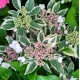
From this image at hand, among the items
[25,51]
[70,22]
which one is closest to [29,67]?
[25,51]

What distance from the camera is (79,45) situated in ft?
3.68

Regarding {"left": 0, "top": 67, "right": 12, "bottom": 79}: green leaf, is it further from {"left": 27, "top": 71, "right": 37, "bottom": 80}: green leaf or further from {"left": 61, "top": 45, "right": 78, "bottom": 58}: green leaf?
{"left": 61, "top": 45, "right": 78, "bottom": 58}: green leaf

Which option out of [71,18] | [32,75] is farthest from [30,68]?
[71,18]

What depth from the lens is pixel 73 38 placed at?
1.17 metres

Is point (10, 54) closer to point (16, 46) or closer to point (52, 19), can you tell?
point (16, 46)

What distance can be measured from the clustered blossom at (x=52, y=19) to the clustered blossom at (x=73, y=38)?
3.1 inches

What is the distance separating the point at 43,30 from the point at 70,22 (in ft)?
0.43

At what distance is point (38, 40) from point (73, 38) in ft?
0.46

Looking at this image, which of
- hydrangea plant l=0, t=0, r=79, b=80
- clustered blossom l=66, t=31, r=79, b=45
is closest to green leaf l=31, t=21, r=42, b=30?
hydrangea plant l=0, t=0, r=79, b=80

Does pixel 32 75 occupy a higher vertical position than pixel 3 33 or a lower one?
lower

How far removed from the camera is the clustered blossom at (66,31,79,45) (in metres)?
1.16

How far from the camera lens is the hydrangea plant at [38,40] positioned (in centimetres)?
111

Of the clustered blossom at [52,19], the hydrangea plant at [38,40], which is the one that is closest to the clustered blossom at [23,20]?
the hydrangea plant at [38,40]

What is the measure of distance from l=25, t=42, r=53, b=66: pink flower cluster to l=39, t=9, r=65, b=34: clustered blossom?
0.17 meters
